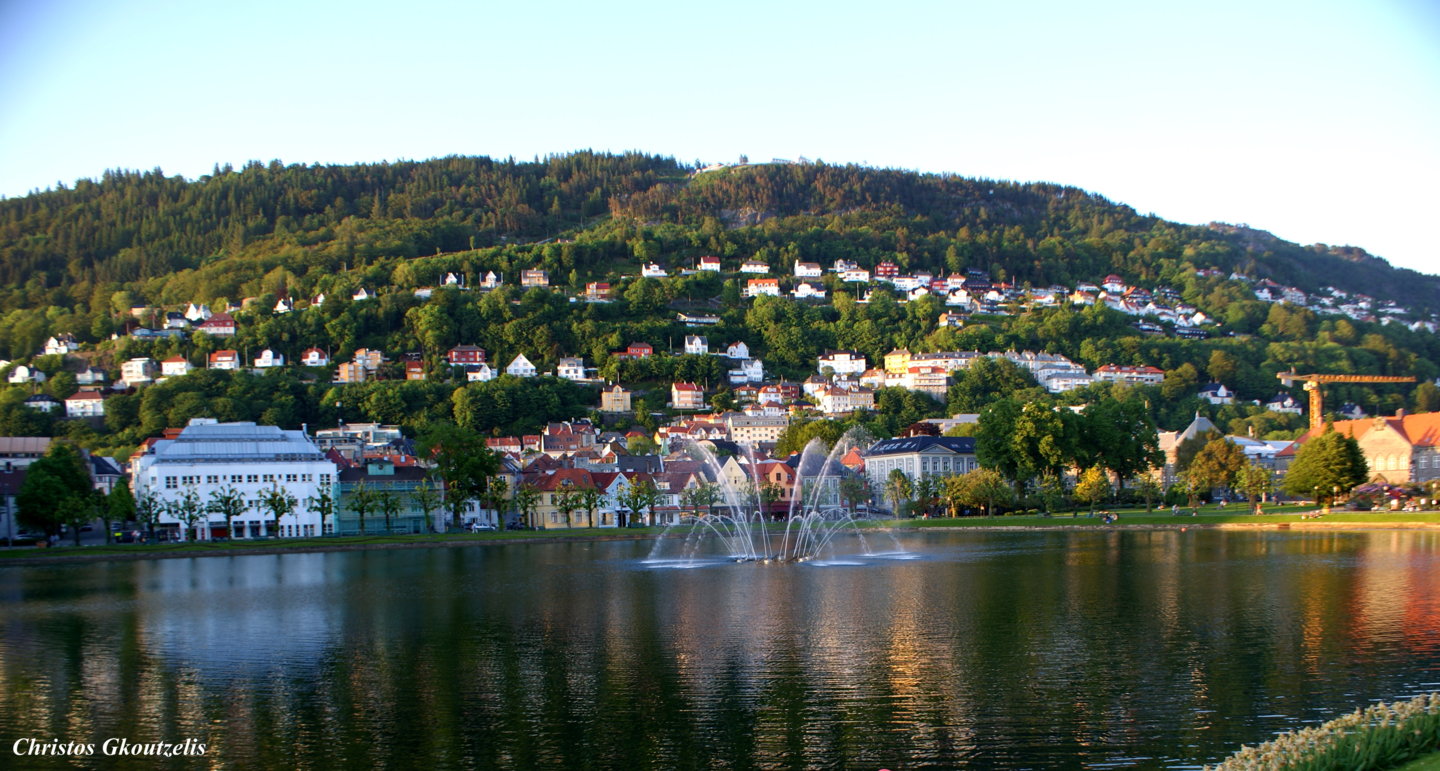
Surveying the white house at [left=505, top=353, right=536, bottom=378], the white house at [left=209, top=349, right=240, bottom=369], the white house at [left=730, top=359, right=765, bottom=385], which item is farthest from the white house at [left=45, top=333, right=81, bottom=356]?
the white house at [left=730, top=359, right=765, bottom=385]

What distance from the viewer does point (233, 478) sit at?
8856 cm

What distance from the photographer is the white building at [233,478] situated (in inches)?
3418

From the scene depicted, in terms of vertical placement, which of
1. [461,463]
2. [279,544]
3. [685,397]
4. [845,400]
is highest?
[685,397]

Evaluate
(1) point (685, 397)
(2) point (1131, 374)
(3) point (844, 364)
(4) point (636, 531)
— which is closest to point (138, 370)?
(1) point (685, 397)

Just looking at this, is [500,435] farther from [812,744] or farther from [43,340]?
[812,744]

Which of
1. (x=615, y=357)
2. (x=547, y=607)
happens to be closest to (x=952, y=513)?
(x=547, y=607)

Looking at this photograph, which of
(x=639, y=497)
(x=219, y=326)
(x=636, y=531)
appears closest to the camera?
(x=636, y=531)

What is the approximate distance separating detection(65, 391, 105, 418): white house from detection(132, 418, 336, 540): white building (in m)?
69.8

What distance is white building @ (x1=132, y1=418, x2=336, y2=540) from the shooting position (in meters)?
86.8

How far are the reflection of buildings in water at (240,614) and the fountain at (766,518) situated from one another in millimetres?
18202

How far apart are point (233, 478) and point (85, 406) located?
81080mm

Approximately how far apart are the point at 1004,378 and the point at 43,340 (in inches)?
6108

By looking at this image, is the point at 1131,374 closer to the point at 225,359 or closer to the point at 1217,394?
the point at 1217,394

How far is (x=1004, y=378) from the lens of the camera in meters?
171
